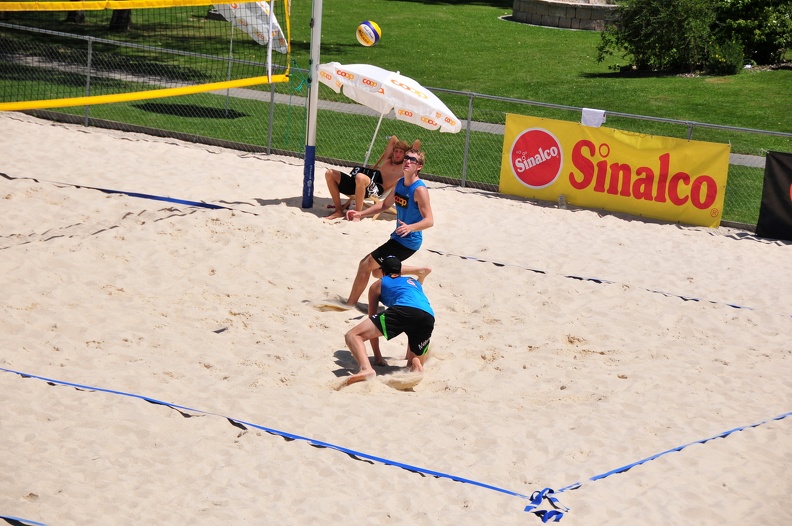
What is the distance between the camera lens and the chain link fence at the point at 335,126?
49.2 ft

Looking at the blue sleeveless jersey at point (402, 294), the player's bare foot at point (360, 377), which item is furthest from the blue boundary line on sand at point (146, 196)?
the player's bare foot at point (360, 377)

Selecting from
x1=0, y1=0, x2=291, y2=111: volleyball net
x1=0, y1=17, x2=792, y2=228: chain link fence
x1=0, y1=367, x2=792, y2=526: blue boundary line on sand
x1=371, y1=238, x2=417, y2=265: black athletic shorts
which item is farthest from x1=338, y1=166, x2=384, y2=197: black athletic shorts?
x1=0, y1=367, x2=792, y2=526: blue boundary line on sand

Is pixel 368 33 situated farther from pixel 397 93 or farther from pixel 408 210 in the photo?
pixel 408 210

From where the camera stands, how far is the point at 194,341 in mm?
8328

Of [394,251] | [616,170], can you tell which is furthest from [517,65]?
[394,251]

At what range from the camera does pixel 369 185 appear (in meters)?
12.4

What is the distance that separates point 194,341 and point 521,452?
314cm

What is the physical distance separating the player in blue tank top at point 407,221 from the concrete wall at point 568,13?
22.2 meters

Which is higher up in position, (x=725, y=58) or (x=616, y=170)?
(x=725, y=58)

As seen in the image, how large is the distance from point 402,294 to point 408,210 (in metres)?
1.46

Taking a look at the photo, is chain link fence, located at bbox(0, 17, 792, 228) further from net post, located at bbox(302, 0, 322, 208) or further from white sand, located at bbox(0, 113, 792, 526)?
net post, located at bbox(302, 0, 322, 208)

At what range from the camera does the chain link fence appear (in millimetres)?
14992

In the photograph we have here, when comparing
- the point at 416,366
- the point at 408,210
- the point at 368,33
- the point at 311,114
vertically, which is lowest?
the point at 416,366

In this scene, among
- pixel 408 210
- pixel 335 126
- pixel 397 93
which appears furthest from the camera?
pixel 335 126
